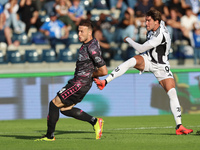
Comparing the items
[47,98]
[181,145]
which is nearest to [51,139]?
[181,145]

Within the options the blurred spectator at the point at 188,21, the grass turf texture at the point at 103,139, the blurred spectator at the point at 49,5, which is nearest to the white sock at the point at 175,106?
the grass turf texture at the point at 103,139

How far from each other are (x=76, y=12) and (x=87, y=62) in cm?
961

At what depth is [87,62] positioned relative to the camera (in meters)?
7.23

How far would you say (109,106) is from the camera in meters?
12.6

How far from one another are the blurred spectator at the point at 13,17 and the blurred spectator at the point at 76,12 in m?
1.68

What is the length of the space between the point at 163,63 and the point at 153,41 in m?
0.45

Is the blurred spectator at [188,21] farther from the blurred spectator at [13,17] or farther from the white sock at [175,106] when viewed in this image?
the white sock at [175,106]

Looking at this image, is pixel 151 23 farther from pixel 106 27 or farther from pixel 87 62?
pixel 106 27

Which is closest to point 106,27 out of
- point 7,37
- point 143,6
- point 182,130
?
point 143,6

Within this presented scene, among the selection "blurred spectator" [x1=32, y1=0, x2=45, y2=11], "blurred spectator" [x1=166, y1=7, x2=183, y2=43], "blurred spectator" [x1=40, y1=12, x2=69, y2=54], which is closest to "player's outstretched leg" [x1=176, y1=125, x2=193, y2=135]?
"blurred spectator" [x1=40, y1=12, x2=69, y2=54]

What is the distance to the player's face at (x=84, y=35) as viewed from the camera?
7227mm

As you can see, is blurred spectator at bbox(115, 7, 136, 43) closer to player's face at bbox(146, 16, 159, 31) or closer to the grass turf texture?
the grass turf texture

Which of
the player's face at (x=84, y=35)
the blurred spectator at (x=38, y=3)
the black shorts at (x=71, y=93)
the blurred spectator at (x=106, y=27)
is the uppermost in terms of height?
the blurred spectator at (x=38, y=3)

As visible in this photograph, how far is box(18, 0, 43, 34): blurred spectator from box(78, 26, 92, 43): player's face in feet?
30.6
